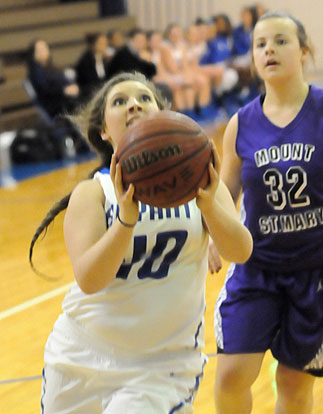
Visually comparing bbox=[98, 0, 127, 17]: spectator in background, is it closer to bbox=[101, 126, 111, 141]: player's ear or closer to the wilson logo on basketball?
bbox=[101, 126, 111, 141]: player's ear

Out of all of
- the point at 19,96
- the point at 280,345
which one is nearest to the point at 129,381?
the point at 280,345

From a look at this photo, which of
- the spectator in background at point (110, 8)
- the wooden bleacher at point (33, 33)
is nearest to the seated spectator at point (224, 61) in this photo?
the wooden bleacher at point (33, 33)

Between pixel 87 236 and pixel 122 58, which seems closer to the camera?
pixel 87 236

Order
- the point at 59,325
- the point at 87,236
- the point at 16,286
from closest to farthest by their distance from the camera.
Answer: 1. the point at 87,236
2. the point at 59,325
3. the point at 16,286

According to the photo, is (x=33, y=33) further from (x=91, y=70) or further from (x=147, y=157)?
(x=147, y=157)

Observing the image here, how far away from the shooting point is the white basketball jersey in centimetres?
220

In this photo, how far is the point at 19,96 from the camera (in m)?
13.3

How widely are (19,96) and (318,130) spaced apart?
11048 millimetres

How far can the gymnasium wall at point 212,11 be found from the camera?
18.6 m

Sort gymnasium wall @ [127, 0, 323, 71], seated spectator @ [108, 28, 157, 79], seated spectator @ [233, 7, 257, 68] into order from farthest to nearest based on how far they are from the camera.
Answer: gymnasium wall @ [127, 0, 323, 71] < seated spectator @ [233, 7, 257, 68] < seated spectator @ [108, 28, 157, 79]

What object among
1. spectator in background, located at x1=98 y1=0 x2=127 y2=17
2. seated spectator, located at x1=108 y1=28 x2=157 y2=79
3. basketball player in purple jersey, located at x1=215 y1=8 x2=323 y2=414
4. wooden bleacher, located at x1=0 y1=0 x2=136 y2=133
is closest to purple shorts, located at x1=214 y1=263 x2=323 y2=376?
basketball player in purple jersey, located at x1=215 y1=8 x2=323 y2=414

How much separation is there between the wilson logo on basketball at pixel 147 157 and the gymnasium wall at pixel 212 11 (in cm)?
1703

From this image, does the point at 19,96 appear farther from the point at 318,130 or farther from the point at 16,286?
the point at 318,130

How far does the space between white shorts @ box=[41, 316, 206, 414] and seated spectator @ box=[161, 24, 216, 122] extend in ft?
38.0
